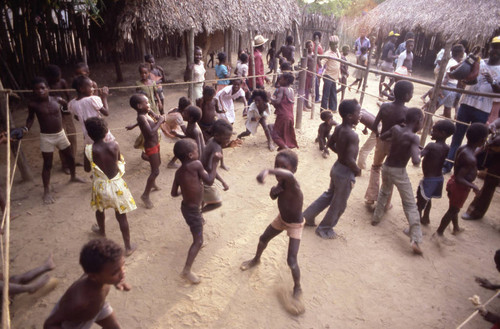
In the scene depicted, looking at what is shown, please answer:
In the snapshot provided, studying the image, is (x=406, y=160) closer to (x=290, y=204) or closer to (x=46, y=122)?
(x=290, y=204)

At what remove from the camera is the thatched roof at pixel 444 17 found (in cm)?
1098

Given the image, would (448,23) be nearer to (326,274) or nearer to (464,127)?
(464,127)

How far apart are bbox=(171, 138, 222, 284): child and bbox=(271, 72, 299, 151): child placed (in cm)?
285

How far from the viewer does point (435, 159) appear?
11.5 ft

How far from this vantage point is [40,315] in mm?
2635

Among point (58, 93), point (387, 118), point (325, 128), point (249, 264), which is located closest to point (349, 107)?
point (387, 118)

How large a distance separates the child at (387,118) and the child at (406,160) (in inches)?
12.4

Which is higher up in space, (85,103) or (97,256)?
(85,103)

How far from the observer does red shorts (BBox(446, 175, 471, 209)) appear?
138 inches

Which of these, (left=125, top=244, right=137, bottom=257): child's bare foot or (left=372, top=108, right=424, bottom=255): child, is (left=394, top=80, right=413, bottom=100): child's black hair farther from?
(left=125, top=244, right=137, bottom=257): child's bare foot

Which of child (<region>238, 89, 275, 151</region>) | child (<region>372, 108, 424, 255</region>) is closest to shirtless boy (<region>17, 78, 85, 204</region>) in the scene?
child (<region>238, 89, 275, 151</region>)

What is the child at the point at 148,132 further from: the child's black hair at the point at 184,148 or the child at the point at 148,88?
the child at the point at 148,88

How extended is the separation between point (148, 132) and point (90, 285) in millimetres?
2461

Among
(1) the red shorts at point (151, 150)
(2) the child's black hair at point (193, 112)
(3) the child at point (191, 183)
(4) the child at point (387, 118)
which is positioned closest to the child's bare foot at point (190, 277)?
Answer: (3) the child at point (191, 183)
